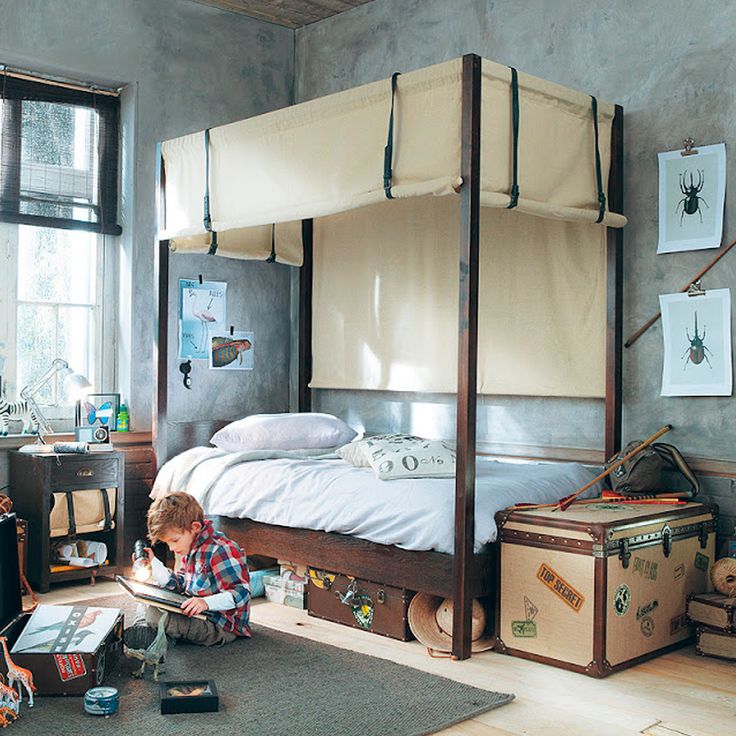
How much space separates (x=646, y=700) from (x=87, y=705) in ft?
6.03

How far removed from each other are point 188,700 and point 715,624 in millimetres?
2062

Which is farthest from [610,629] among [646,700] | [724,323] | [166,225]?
[166,225]

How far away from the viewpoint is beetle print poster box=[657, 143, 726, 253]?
443cm

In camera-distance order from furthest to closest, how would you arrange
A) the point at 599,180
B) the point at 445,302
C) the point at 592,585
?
the point at 445,302 → the point at 599,180 → the point at 592,585

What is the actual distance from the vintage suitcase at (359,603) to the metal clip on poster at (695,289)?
5.96 ft

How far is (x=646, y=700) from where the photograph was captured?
3.43m

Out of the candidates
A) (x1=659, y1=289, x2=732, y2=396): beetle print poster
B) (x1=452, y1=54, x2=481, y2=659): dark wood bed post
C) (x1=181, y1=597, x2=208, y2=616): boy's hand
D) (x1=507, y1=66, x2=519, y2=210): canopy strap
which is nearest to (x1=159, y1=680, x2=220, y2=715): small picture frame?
(x1=181, y1=597, x2=208, y2=616): boy's hand

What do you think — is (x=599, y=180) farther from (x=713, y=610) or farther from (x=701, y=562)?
(x=713, y=610)

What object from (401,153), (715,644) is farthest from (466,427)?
(715,644)

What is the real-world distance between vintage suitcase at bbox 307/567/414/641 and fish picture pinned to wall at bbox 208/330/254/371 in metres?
1.98

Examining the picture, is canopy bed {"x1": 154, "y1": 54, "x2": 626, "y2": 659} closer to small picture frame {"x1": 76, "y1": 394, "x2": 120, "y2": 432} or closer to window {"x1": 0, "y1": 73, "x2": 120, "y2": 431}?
small picture frame {"x1": 76, "y1": 394, "x2": 120, "y2": 432}

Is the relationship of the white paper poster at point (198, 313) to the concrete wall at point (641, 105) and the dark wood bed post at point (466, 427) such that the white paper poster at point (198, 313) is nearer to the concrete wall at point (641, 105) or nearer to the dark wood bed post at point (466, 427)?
the concrete wall at point (641, 105)

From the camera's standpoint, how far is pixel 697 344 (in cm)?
450

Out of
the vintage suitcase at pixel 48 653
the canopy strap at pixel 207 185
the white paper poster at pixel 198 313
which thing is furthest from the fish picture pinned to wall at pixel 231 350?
the vintage suitcase at pixel 48 653
